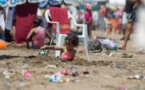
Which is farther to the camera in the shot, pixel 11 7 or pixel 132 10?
pixel 11 7

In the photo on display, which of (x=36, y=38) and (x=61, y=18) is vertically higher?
(x=61, y=18)

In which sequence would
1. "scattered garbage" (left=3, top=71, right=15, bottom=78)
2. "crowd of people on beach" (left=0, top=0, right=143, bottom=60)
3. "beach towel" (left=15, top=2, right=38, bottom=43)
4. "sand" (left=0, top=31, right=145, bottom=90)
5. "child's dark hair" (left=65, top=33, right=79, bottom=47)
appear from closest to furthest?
"sand" (left=0, top=31, right=145, bottom=90) → "scattered garbage" (left=3, top=71, right=15, bottom=78) → "child's dark hair" (left=65, top=33, right=79, bottom=47) → "crowd of people on beach" (left=0, top=0, right=143, bottom=60) → "beach towel" (left=15, top=2, right=38, bottom=43)

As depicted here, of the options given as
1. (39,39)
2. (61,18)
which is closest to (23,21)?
(39,39)

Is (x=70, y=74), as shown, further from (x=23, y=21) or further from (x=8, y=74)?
(x=23, y=21)

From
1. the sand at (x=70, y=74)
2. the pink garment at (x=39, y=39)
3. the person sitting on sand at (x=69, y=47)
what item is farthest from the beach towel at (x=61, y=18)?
the pink garment at (x=39, y=39)

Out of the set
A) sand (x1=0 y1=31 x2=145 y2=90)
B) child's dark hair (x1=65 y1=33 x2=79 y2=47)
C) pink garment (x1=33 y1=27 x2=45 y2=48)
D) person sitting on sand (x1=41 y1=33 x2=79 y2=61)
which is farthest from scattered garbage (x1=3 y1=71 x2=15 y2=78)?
pink garment (x1=33 y1=27 x2=45 y2=48)

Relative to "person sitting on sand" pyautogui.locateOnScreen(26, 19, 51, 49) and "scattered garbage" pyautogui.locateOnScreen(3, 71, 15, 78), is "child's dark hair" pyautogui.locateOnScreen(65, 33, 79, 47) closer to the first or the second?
"scattered garbage" pyautogui.locateOnScreen(3, 71, 15, 78)

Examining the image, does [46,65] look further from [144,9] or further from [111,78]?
[144,9]

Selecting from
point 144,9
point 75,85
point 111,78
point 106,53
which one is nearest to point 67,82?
point 75,85

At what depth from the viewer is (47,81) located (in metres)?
4.80

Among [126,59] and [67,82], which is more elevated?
[67,82]

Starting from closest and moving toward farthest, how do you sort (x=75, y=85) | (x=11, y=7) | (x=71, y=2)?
Result: (x=75, y=85) < (x=11, y=7) < (x=71, y=2)

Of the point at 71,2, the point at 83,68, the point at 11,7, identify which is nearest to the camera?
the point at 83,68

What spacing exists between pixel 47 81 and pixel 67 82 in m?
0.25
